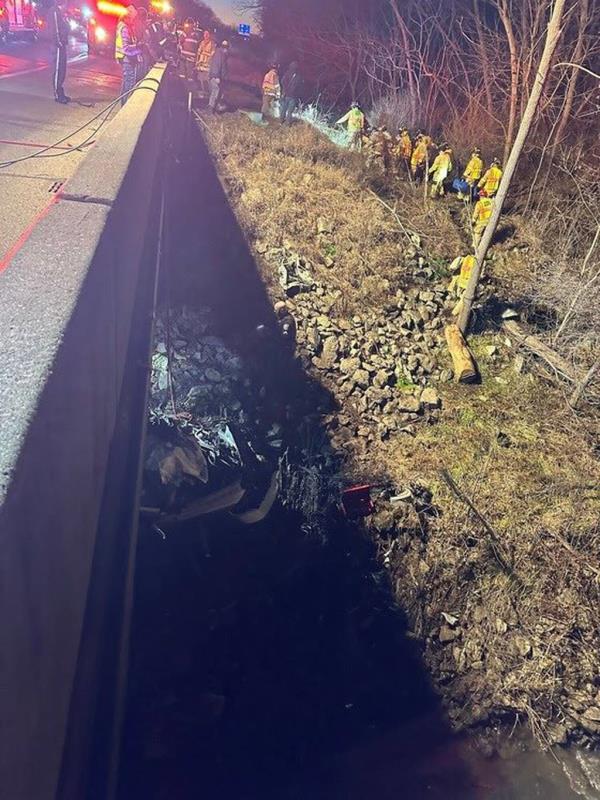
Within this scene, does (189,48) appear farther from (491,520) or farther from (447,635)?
(447,635)

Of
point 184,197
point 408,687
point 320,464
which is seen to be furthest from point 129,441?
point 184,197

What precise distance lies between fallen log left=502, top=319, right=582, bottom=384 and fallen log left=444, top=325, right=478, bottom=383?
0.90 meters

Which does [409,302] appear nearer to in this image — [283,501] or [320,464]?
[320,464]

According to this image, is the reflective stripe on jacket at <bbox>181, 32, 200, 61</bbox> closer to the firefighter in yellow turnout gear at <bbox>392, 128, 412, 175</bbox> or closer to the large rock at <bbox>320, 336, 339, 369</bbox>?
the firefighter in yellow turnout gear at <bbox>392, 128, 412, 175</bbox>

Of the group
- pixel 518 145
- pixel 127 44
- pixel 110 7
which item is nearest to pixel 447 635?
pixel 518 145

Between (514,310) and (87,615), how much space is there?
351 inches

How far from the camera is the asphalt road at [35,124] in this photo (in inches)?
241

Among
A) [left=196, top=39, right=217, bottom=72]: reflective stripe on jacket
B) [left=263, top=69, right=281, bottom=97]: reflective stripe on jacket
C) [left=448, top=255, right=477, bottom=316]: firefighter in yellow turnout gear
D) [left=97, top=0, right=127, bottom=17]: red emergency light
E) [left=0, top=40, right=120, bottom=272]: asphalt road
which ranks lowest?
[left=448, top=255, right=477, bottom=316]: firefighter in yellow turnout gear

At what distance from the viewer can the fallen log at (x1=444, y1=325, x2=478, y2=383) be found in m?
8.89

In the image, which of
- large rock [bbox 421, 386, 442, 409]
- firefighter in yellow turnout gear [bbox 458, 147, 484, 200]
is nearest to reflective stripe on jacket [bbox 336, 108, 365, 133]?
firefighter in yellow turnout gear [bbox 458, 147, 484, 200]

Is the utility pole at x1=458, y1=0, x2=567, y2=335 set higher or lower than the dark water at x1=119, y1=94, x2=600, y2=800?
higher

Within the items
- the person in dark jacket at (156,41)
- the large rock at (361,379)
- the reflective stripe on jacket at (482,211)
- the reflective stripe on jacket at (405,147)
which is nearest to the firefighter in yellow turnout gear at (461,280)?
the reflective stripe on jacket at (482,211)

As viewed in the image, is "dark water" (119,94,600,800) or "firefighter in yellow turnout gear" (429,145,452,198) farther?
"firefighter in yellow turnout gear" (429,145,452,198)

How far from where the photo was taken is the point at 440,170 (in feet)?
42.9
